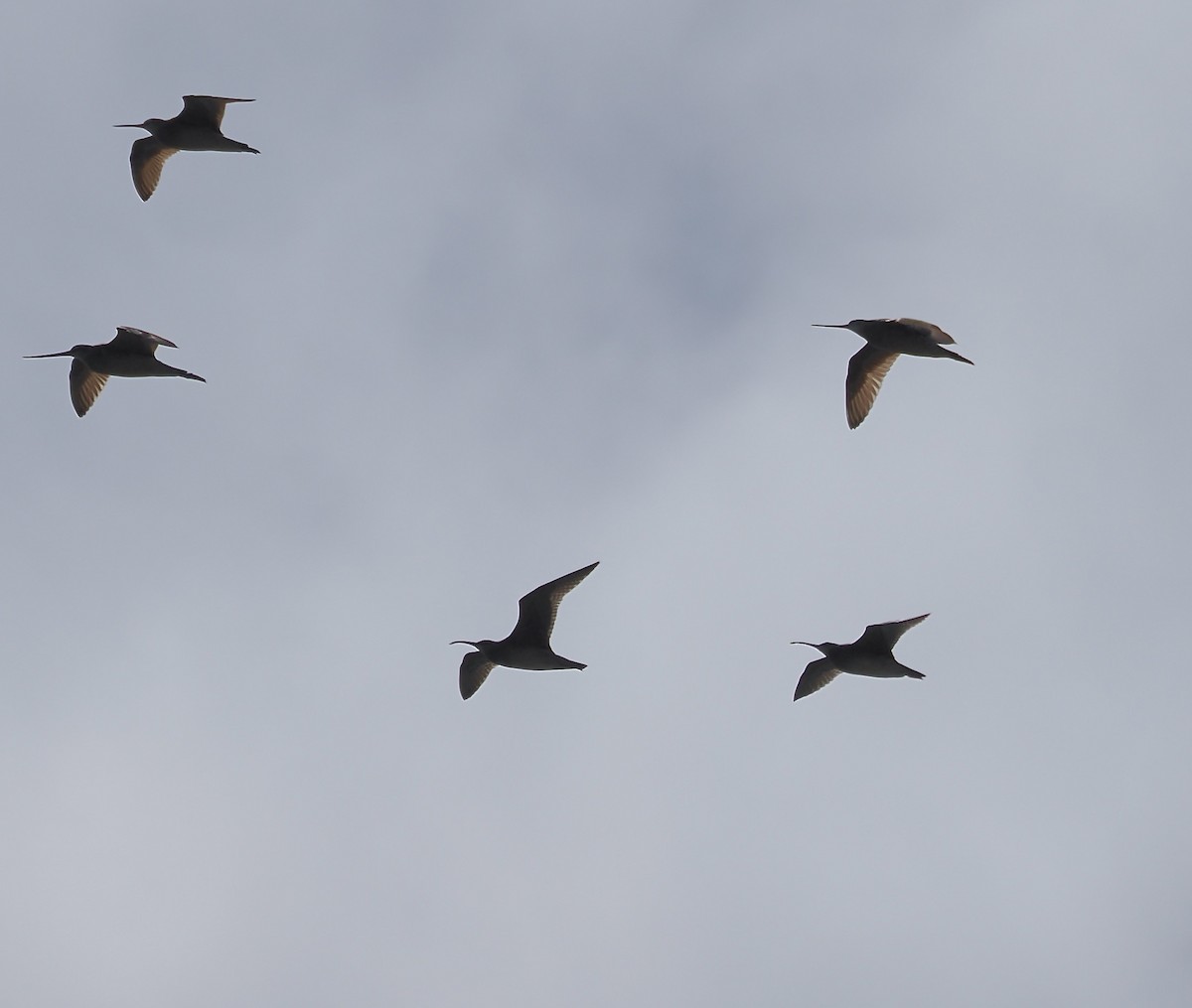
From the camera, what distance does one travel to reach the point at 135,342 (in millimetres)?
24250

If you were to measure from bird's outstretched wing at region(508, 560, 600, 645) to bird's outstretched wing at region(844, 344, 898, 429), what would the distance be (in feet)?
21.7

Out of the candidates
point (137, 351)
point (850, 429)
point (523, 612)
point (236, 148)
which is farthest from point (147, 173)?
point (850, 429)

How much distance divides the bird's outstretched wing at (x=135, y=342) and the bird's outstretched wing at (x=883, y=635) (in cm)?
1242

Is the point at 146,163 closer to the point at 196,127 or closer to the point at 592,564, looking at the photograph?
the point at 196,127

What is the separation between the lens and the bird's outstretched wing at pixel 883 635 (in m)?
23.6

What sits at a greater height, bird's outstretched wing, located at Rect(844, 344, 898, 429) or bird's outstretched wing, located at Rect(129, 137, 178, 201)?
bird's outstretched wing, located at Rect(129, 137, 178, 201)

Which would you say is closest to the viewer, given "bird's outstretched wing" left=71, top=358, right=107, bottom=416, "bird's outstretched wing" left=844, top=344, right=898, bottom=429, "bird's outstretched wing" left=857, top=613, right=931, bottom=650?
"bird's outstretched wing" left=857, top=613, right=931, bottom=650

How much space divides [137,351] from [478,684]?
27.4 feet

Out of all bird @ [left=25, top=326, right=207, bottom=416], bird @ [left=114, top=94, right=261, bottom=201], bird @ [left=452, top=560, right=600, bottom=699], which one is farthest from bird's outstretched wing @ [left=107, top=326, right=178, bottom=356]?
bird @ [left=452, top=560, right=600, bottom=699]

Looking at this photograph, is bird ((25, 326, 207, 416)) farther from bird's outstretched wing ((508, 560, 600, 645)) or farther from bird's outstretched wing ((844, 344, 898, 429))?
bird's outstretched wing ((844, 344, 898, 429))

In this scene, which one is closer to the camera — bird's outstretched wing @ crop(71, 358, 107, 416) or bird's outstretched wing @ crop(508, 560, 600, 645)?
bird's outstretched wing @ crop(508, 560, 600, 645)

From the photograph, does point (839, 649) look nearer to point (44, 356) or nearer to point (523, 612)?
point (523, 612)

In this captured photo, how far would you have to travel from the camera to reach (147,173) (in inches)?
1101

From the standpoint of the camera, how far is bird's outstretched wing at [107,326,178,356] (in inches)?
944
